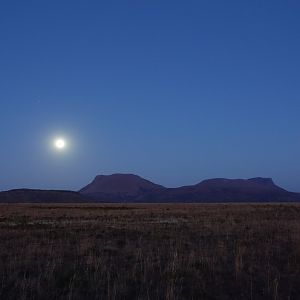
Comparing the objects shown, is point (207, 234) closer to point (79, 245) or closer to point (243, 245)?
point (243, 245)

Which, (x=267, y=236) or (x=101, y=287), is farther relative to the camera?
(x=267, y=236)

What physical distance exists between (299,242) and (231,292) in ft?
24.5

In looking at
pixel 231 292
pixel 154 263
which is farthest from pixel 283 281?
pixel 154 263

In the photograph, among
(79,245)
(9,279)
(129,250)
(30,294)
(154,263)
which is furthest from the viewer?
(79,245)

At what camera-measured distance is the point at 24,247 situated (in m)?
18.4

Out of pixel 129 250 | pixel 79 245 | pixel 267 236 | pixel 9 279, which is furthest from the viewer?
pixel 267 236

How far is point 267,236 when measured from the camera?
851 inches

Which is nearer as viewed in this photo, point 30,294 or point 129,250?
point 30,294

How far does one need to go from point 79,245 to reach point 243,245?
18.6ft

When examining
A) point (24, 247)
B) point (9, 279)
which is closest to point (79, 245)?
point (24, 247)

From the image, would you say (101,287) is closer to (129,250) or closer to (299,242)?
(129,250)

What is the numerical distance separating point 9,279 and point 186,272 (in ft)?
14.2

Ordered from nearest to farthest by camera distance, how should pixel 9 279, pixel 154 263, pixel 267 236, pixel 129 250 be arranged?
pixel 9 279
pixel 154 263
pixel 129 250
pixel 267 236

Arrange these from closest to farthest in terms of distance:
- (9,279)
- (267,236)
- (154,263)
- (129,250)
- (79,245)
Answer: (9,279), (154,263), (129,250), (79,245), (267,236)
